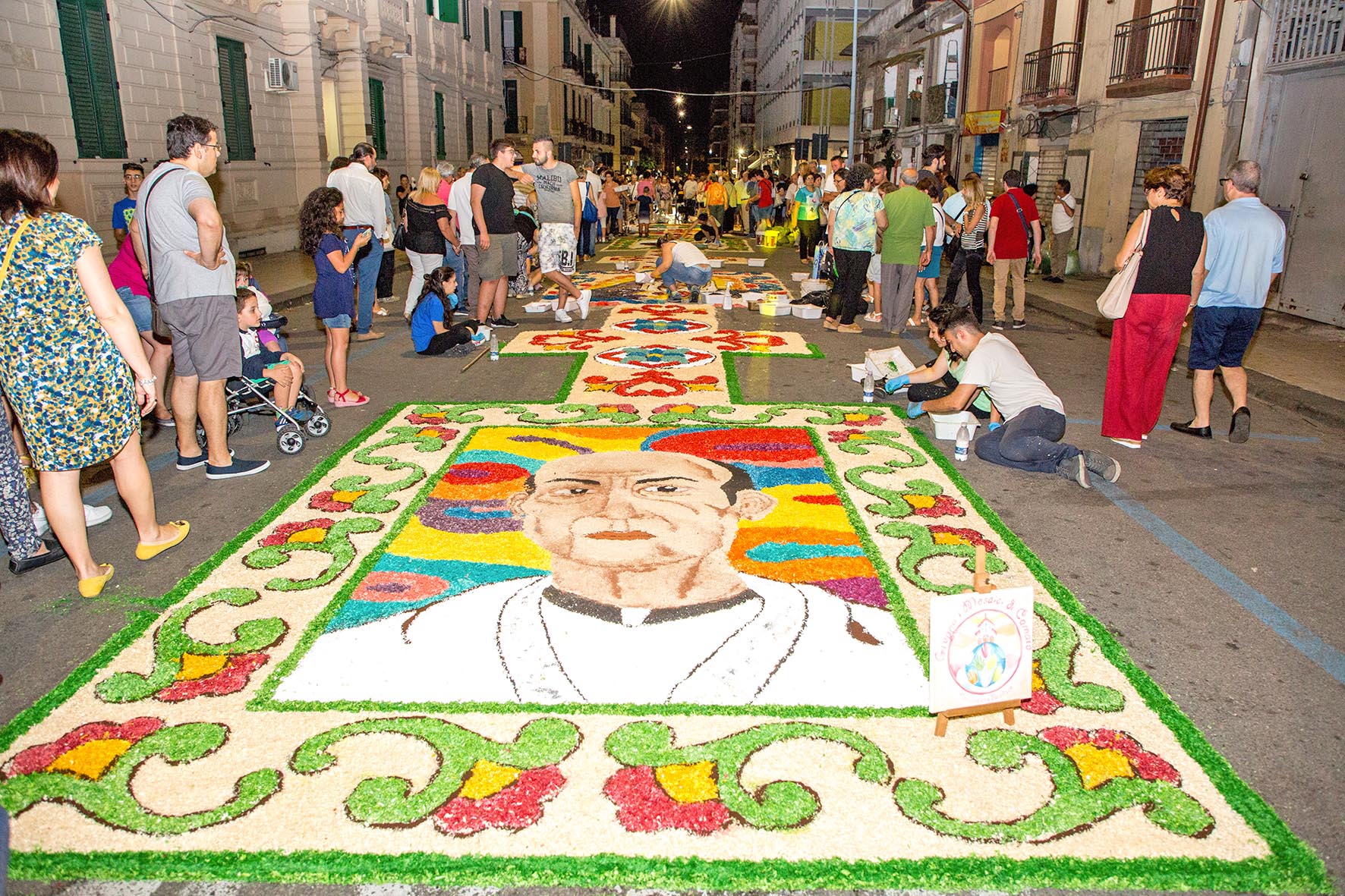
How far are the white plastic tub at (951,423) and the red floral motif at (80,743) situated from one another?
516cm

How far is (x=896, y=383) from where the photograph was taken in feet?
24.7

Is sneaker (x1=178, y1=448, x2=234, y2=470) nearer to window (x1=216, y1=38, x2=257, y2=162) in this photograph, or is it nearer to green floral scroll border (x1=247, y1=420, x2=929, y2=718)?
green floral scroll border (x1=247, y1=420, x2=929, y2=718)

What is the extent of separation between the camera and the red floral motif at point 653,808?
9.10ft

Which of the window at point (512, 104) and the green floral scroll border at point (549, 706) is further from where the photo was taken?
the window at point (512, 104)

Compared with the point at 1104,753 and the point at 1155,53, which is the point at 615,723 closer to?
the point at 1104,753

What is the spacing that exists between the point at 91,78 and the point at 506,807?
1512cm

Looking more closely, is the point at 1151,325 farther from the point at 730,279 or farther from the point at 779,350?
the point at 730,279

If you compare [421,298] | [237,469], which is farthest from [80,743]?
[421,298]

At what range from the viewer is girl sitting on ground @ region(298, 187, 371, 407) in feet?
23.8

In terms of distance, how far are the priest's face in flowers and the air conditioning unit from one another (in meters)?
16.8

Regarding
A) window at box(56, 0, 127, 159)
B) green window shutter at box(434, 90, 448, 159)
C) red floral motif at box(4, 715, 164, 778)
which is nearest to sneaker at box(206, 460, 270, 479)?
red floral motif at box(4, 715, 164, 778)

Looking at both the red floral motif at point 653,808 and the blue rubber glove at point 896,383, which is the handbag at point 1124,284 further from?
the red floral motif at point 653,808

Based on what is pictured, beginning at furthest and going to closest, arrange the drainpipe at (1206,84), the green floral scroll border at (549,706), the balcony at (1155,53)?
the balcony at (1155,53)
the drainpipe at (1206,84)
the green floral scroll border at (549,706)

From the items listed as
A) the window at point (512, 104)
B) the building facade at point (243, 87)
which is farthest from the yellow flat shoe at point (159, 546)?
the window at point (512, 104)
